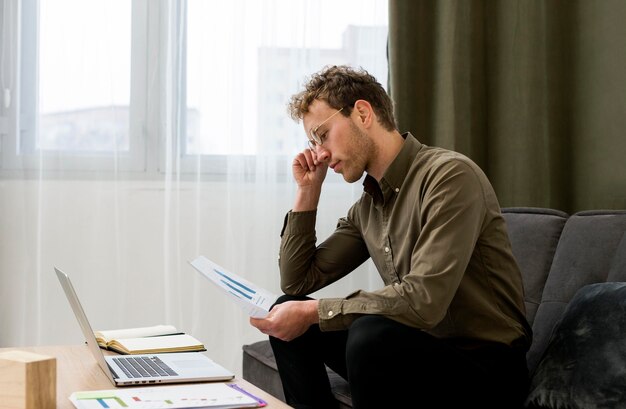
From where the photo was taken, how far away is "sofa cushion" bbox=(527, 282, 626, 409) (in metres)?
1.69

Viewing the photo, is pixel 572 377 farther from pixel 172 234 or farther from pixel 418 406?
pixel 172 234

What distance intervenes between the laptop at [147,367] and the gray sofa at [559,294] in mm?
431

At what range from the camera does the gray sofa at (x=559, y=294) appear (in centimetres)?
175

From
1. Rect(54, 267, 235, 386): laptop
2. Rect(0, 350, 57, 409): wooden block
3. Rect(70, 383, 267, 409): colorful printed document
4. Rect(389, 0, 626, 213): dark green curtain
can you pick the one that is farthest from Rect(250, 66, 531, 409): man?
Rect(389, 0, 626, 213): dark green curtain

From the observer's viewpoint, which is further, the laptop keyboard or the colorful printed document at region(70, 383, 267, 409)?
the laptop keyboard

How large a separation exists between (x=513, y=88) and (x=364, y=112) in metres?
1.15

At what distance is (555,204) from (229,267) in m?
1.22

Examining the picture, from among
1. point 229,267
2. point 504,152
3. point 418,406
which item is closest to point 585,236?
point 418,406

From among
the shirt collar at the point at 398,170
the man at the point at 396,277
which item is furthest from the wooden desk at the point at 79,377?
the shirt collar at the point at 398,170

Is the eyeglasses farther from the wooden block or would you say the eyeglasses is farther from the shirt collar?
the wooden block

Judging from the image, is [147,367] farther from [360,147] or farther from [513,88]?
[513,88]

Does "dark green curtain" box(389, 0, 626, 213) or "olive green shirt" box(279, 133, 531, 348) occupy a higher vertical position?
"dark green curtain" box(389, 0, 626, 213)

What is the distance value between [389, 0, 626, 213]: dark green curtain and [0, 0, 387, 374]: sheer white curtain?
235 millimetres

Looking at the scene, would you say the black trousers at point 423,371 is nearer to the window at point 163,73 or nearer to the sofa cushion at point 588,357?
the sofa cushion at point 588,357
